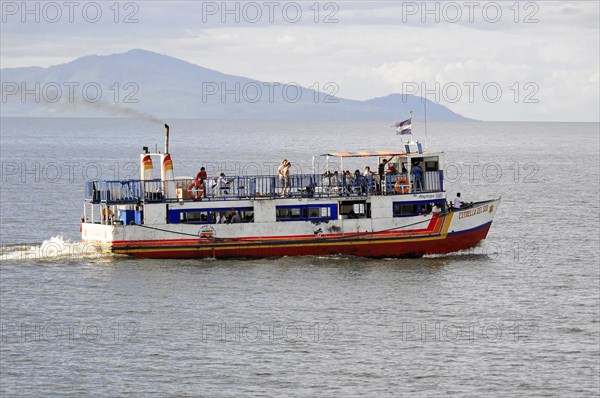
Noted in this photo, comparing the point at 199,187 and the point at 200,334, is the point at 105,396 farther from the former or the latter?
the point at 199,187

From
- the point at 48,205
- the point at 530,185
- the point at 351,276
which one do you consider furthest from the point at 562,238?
the point at 530,185

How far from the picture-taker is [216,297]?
2116 inches

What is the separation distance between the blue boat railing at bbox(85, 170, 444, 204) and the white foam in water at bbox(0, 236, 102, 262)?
2.93 meters

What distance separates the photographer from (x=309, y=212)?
206 feet

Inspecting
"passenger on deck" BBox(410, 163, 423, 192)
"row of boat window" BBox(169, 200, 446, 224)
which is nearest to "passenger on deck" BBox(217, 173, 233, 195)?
"row of boat window" BBox(169, 200, 446, 224)

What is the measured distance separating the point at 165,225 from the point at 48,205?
118ft

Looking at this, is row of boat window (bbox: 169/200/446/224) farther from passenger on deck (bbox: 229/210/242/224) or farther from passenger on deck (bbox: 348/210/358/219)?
passenger on deck (bbox: 229/210/242/224)

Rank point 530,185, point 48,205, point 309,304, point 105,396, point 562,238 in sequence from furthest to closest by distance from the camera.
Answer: point 530,185, point 48,205, point 562,238, point 309,304, point 105,396

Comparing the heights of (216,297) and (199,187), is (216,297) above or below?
below

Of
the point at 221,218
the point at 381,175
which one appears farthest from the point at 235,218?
the point at 381,175

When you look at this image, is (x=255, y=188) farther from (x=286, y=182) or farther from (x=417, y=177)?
(x=417, y=177)

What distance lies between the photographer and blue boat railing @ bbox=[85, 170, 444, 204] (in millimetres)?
62188

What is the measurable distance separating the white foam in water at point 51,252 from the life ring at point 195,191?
5.78 metres

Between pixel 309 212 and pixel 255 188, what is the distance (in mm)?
3347
